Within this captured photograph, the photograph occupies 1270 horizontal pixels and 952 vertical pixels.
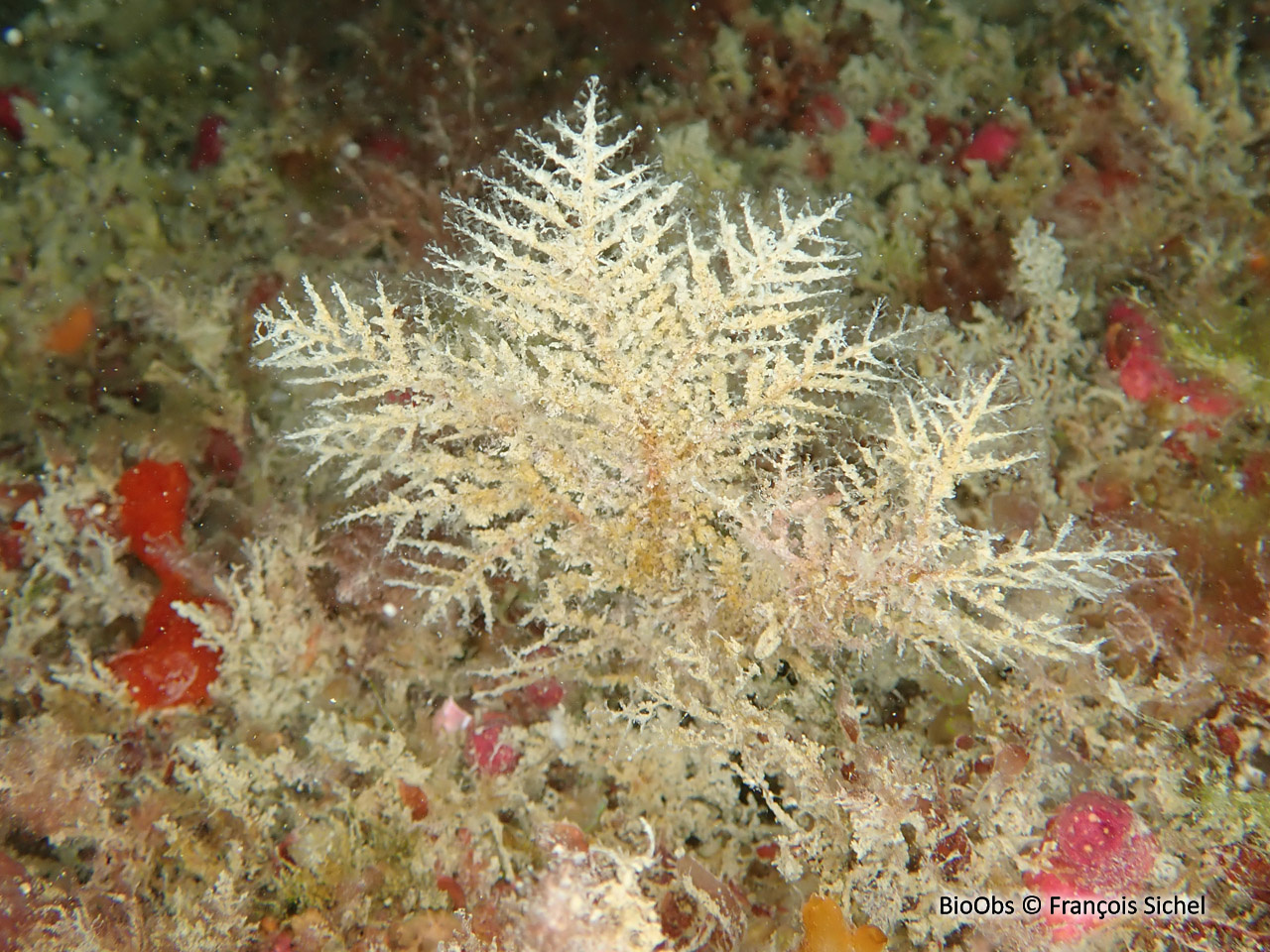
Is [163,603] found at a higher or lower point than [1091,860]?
higher

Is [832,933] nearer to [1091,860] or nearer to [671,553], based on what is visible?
[1091,860]

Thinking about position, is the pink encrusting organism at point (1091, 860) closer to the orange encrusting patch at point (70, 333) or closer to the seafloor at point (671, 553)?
the seafloor at point (671, 553)

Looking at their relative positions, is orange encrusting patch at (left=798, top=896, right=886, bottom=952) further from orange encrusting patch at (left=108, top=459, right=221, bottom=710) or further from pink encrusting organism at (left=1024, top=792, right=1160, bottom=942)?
orange encrusting patch at (left=108, top=459, right=221, bottom=710)

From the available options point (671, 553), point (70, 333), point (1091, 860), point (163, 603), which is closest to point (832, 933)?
point (1091, 860)

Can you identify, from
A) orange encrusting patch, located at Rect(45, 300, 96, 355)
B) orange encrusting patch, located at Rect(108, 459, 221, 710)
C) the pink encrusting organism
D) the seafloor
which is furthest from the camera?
orange encrusting patch, located at Rect(45, 300, 96, 355)

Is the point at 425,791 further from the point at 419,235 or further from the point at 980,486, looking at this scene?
the point at 419,235

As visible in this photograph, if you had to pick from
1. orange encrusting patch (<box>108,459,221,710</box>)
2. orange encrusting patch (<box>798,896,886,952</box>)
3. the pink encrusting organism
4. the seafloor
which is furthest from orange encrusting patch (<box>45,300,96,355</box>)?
the pink encrusting organism

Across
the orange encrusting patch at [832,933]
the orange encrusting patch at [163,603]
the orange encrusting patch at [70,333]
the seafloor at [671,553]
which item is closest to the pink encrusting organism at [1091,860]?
the seafloor at [671,553]
